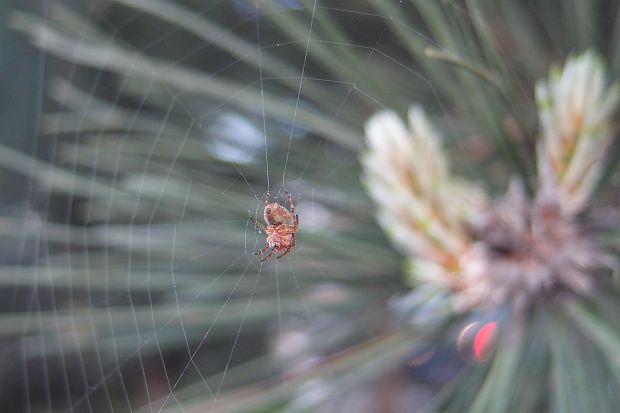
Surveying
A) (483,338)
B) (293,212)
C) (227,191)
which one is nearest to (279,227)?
(293,212)

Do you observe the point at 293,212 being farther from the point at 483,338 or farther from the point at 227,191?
the point at 483,338

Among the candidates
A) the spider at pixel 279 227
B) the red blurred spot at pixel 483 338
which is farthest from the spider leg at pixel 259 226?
the red blurred spot at pixel 483 338

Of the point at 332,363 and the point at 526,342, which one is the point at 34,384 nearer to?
the point at 332,363

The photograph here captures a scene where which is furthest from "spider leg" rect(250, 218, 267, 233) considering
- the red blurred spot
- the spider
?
the red blurred spot

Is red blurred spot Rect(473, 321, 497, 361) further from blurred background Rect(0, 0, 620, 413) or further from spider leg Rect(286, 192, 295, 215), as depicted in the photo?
spider leg Rect(286, 192, 295, 215)

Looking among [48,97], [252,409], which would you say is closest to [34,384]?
[48,97]

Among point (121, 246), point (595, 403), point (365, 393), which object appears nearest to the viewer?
point (595, 403)
